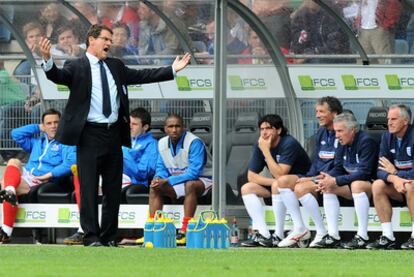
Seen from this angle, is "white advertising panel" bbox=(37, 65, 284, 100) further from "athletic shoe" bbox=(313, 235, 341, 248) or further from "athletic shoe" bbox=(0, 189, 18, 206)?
"athletic shoe" bbox=(313, 235, 341, 248)

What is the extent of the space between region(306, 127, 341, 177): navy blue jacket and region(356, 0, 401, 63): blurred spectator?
1.16 metres

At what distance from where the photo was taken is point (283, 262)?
1082 centimetres

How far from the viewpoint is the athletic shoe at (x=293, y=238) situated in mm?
14656

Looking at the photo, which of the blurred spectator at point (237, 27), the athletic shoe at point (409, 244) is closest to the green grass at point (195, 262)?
the athletic shoe at point (409, 244)

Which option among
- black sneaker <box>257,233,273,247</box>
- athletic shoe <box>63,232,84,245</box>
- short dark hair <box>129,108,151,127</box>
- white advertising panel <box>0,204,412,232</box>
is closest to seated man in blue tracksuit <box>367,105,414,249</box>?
white advertising panel <box>0,204,412,232</box>

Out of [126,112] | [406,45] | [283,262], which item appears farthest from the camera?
[406,45]

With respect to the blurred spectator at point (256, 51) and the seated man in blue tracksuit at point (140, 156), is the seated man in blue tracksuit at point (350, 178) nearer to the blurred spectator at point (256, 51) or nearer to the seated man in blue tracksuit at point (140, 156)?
the blurred spectator at point (256, 51)

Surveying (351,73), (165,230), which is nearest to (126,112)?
(165,230)

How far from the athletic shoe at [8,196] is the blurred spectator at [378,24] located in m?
4.24

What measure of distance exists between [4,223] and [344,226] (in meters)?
3.86

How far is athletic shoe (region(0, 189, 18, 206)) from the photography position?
616 inches

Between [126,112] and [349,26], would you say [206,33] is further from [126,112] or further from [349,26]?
[126,112]

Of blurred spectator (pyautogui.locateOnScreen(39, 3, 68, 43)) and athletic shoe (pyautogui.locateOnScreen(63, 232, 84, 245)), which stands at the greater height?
blurred spectator (pyautogui.locateOnScreen(39, 3, 68, 43))

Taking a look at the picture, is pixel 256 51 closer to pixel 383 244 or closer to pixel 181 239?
pixel 181 239
